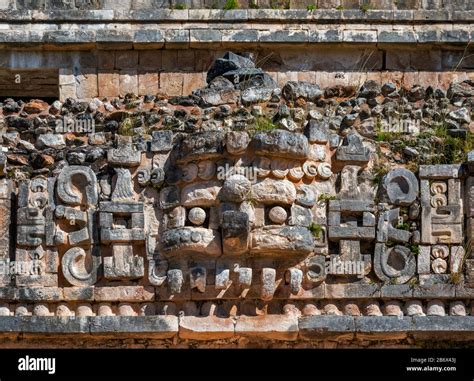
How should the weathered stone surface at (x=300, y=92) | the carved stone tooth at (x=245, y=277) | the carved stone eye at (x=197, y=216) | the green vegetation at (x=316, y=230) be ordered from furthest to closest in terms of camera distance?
the weathered stone surface at (x=300, y=92) → the green vegetation at (x=316, y=230) → the carved stone eye at (x=197, y=216) → the carved stone tooth at (x=245, y=277)

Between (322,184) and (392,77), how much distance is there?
18.1 feet

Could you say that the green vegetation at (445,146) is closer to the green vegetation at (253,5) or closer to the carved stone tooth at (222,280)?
the carved stone tooth at (222,280)

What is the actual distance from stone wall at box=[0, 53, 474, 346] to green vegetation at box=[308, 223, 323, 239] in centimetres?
2

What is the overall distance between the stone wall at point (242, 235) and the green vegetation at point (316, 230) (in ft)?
0.06

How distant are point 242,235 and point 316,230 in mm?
1026

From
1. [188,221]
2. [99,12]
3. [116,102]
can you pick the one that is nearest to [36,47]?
[99,12]

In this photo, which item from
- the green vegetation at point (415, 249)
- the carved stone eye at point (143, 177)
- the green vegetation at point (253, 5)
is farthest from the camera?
the green vegetation at point (253, 5)

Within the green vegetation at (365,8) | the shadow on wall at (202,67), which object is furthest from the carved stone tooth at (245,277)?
the green vegetation at (365,8)

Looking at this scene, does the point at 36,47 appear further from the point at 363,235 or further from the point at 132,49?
the point at 363,235

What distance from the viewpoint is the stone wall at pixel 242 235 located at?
25078mm

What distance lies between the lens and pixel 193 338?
25.1m

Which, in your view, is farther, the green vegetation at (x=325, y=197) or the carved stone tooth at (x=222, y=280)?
the green vegetation at (x=325, y=197)

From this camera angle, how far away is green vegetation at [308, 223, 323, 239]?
25.4 m
